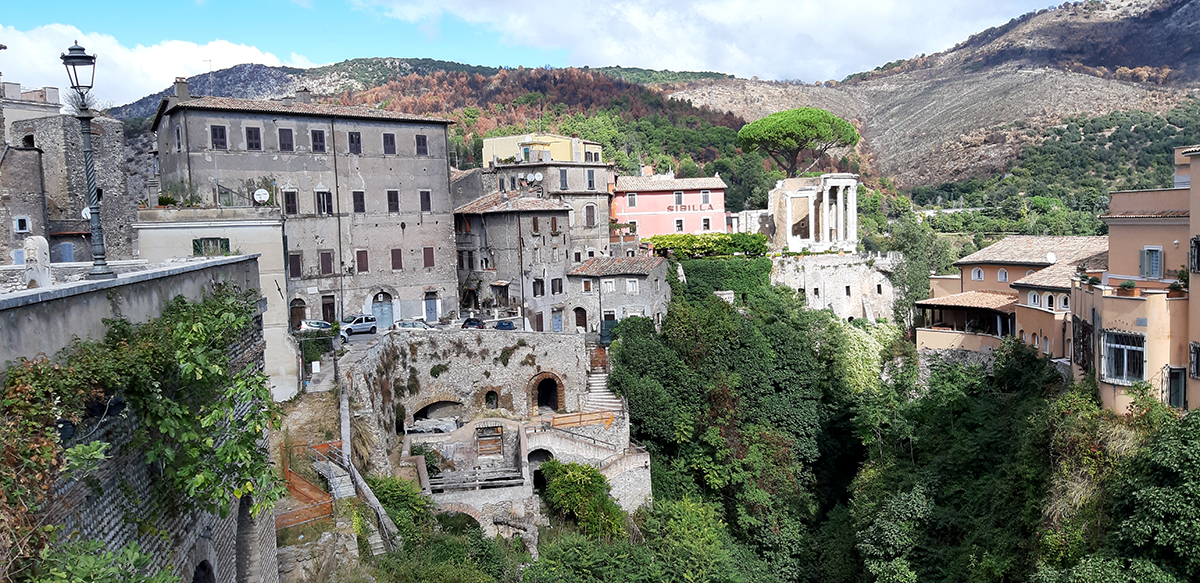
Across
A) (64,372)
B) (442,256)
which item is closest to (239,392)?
(64,372)

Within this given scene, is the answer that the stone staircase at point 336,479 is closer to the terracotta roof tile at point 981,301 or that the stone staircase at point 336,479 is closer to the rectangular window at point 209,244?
the rectangular window at point 209,244

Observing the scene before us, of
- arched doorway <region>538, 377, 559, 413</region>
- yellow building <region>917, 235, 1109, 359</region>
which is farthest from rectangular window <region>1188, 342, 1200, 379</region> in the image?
arched doorway <region>538, 377, 559, 413</region>

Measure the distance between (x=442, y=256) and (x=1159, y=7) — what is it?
404ft

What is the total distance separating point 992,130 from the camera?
94.6 meters

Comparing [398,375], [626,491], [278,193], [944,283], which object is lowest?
[626,491]

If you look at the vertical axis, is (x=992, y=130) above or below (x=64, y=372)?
above

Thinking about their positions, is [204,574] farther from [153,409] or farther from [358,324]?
[358,324]

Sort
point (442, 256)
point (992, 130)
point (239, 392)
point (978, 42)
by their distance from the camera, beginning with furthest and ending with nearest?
point (978, 42) → point (992, 130) → point (442, 256) → point (239, 392)

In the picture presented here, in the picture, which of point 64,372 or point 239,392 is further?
point 239,392

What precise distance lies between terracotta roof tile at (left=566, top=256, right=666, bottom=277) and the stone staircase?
1997 centimetres

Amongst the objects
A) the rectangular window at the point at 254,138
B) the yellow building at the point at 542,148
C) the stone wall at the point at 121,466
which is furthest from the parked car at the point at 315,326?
the stone wall at the point at 121,466

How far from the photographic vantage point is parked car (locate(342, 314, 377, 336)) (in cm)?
3534

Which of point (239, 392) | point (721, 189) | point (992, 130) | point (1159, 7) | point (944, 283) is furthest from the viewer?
point (1159, 7)

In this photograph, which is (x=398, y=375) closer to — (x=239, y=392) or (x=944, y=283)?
(x=944, y=283)
